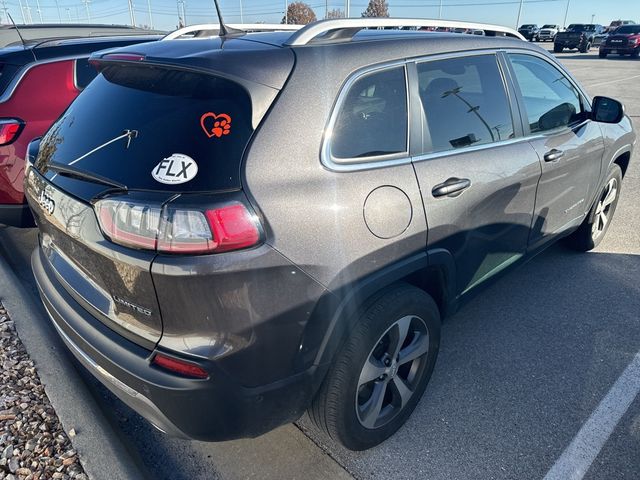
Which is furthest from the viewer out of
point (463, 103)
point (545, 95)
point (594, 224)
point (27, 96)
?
point (594, 224)

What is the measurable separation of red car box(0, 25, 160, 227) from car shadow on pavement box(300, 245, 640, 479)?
3.08 metres

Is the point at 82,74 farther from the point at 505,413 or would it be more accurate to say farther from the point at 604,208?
the point at 604,208

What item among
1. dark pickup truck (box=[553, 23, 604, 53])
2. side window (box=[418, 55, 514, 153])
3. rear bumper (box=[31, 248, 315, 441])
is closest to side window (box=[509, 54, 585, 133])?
side window (box=[418, 55, 514, 153])

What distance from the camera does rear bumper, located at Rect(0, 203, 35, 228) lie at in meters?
3.79

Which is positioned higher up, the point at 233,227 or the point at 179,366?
the point at 233,227

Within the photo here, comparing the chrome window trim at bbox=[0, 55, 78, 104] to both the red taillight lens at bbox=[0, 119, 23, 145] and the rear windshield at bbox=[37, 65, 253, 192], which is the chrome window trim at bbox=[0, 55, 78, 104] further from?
the rear windshield at bbox=[37, 65, 253, 192]

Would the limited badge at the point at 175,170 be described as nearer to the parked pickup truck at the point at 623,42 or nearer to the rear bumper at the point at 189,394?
the rear bumper at the point at 189,394

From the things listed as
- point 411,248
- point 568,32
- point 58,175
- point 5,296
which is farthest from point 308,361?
point 568,32

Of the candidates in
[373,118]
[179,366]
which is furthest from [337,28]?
[179,366]

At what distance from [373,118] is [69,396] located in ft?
6.61

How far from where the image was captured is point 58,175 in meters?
2.01

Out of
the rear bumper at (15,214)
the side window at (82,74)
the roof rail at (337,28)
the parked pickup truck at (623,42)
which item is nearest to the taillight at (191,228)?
the roof rail at (337,28)

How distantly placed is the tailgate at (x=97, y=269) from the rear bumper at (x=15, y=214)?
76.0 inches

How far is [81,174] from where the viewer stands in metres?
1.86
